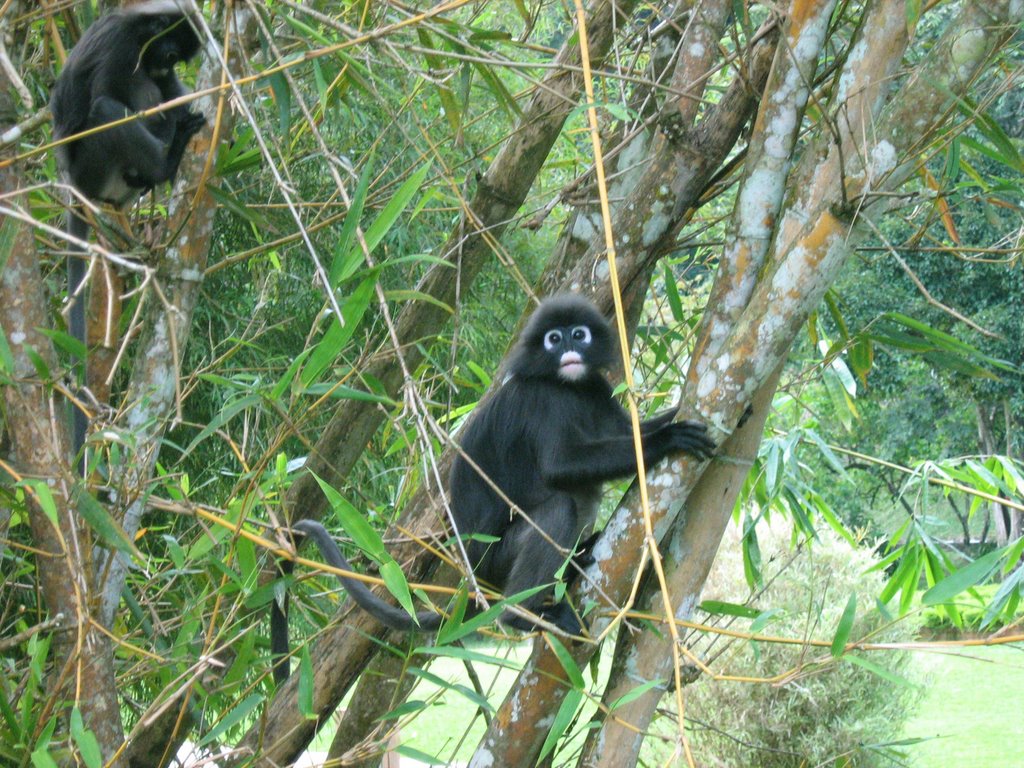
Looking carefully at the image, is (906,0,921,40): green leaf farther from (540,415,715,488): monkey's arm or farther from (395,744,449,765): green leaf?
(395,744,449,765): green leaf

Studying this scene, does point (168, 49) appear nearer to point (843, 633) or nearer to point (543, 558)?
point (543, 558)

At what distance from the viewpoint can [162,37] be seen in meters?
Answer: 3.14

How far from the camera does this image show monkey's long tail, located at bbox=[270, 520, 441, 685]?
2.12m

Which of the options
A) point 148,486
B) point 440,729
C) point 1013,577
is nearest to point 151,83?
point 148,486

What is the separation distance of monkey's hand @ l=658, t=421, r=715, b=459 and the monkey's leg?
2.17 ft

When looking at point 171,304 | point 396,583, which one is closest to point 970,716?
point 396,583

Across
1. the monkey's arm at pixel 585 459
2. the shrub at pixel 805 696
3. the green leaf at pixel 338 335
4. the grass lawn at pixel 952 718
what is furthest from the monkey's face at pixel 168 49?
the grass lawn at pixel 952 718

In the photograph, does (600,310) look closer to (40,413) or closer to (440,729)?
(40,413)

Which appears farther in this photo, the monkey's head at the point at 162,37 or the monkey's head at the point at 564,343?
the monkey's head at the point at 162,37

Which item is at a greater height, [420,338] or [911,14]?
[911,14]

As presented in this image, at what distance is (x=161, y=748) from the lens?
2279 millimetres

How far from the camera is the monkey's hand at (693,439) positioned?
1.76 m

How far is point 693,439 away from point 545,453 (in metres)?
0.92

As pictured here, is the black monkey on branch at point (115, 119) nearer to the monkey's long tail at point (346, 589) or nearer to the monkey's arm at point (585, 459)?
the monkey's long tail at point (346, 589)
